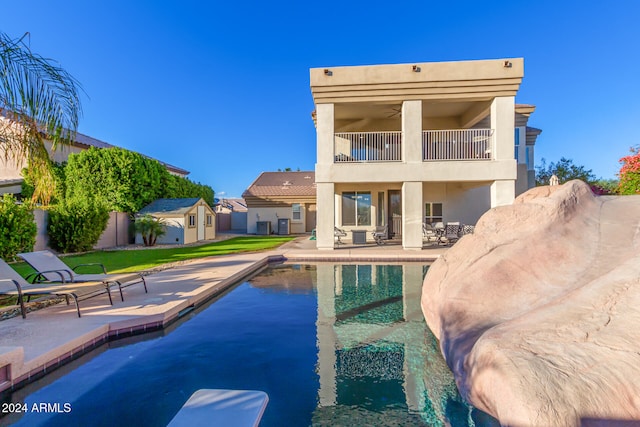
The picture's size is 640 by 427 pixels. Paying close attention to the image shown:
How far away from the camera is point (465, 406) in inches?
121

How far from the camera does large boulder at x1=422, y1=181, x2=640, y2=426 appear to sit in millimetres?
2201

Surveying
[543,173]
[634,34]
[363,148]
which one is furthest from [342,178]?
[543,173]

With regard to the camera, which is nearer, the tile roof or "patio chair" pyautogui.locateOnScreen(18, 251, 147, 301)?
"patio chair" pyautogui.locateOnScreen(18, 251, 147, 301)

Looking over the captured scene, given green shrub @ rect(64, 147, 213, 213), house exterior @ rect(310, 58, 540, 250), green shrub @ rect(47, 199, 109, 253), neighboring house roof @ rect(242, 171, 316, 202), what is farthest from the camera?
neighboring house roof @ rect(242, 171, 316, 202)

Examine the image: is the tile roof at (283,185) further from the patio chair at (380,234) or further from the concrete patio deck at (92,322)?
the concrete patio deck at (92,322)

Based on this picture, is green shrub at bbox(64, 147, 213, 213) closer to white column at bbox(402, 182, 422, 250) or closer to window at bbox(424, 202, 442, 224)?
white column at bbox(402, 182, 422, 250)

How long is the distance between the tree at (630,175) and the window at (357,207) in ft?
34.2

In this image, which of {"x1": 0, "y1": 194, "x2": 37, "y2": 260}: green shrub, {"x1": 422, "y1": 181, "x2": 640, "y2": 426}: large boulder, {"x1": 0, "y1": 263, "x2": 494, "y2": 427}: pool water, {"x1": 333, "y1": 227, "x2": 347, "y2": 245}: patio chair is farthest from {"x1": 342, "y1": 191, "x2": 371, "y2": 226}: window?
{"x1": 0, "y1": 194, "x2": 37, "y2": 260}: green shrub

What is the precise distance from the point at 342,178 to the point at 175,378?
11068 millimetres

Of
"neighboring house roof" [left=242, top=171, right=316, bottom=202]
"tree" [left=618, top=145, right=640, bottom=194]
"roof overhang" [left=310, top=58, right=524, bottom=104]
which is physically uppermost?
"roof overhang" [left=310, top=58, right=524, bottom=104]

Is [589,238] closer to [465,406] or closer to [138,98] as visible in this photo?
[465,406]

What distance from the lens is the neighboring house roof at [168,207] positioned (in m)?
19.6

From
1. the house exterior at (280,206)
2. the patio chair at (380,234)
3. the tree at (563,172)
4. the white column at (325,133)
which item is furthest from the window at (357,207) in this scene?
the tree at (563,172)

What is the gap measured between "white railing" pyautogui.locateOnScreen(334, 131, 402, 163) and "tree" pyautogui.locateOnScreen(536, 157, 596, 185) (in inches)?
769
